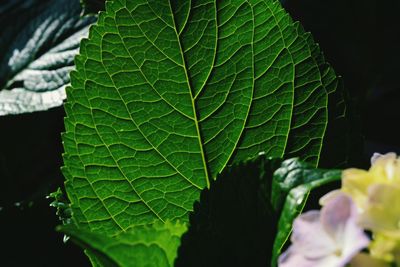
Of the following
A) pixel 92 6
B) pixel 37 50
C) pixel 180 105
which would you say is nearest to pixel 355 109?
pixel 180 105

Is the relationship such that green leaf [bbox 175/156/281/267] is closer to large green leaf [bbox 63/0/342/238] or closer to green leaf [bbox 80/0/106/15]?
large green leaf [bbox 63/0/342/238]

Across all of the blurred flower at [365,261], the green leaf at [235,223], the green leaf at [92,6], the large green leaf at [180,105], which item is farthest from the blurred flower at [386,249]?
the green leaf at [92,6]

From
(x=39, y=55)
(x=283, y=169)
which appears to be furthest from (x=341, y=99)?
(x=39, y=55)

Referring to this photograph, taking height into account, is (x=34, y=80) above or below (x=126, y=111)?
above

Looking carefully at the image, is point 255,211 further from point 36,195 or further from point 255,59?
point 36,195

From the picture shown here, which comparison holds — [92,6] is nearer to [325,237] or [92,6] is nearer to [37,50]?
[37,50]
